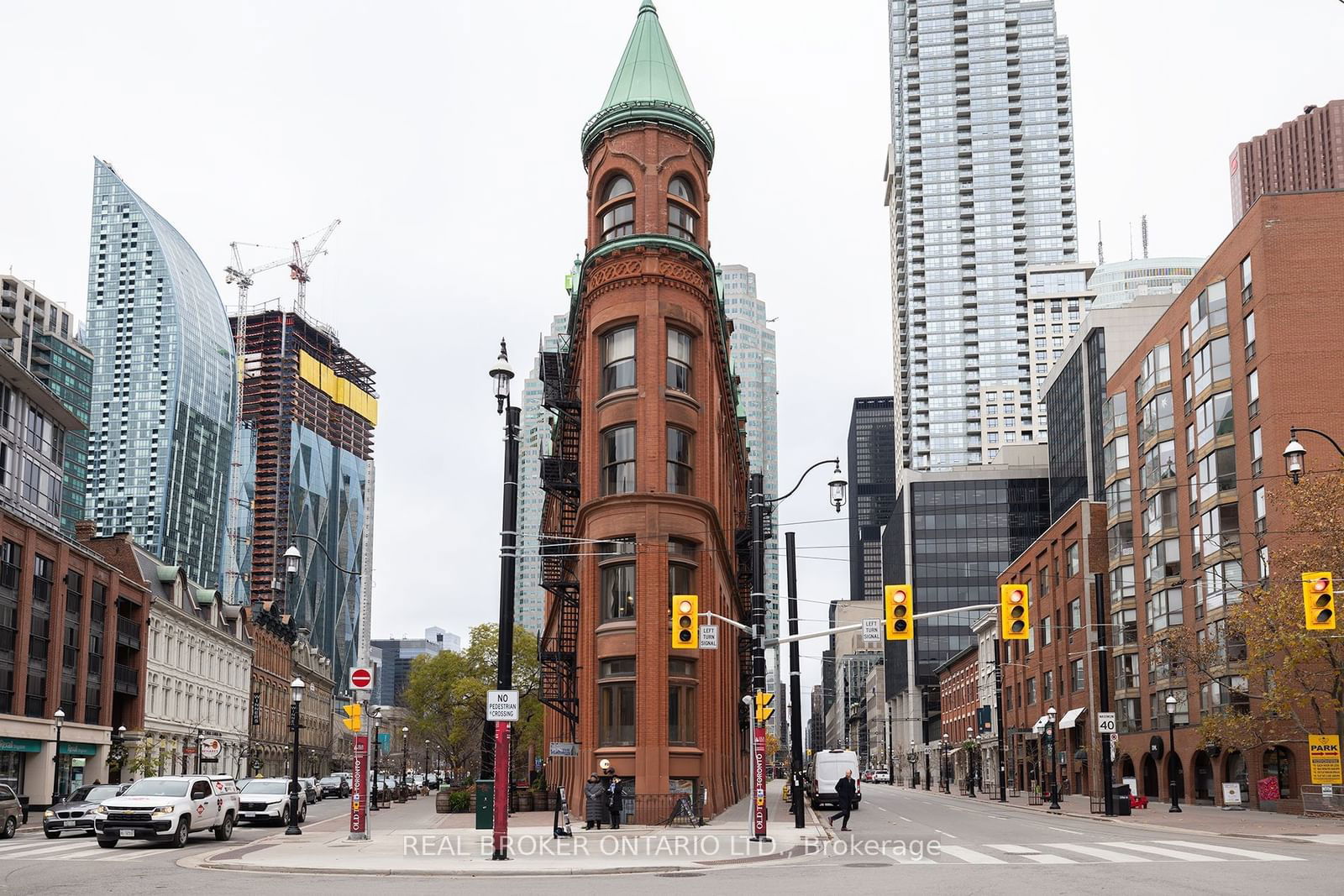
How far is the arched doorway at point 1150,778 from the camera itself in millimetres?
72312

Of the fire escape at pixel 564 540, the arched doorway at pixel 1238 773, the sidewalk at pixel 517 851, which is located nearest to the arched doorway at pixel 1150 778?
the arched doorway at pixel 1238 773

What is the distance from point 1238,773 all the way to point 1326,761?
1972 cm

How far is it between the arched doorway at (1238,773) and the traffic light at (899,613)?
35222 mm

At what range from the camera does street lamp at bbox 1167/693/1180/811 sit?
182ft

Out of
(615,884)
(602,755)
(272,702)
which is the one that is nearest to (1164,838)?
(602,755)

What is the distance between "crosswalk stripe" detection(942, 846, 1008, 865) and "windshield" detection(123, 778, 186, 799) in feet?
59.6

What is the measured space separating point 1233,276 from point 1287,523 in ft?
41.5

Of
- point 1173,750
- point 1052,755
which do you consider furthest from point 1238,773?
point 1052,755

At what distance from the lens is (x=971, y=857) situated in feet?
84.5

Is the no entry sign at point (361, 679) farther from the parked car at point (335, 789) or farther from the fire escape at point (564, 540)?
the parked car at point (335, 789)

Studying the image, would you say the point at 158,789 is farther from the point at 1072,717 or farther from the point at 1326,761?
the point at 1072,717

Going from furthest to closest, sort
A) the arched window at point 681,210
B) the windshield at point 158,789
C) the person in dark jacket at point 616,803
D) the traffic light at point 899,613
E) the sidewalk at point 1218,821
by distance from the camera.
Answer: the arched window at point 681,210 < the sidewalk at point 1218,821 < the person in dark jacket at point 616,803 < the windshield at point 158,789 < the traffic light at point 899,613

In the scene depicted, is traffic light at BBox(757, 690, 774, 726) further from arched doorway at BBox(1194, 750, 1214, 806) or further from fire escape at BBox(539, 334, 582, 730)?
arched doorway at BBox(1194, 750, 1214, 806)

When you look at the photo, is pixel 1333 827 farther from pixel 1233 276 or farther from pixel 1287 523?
pixel 1233 276
